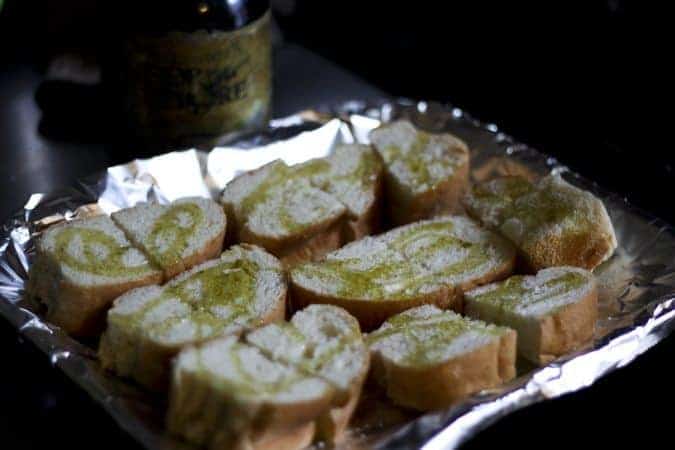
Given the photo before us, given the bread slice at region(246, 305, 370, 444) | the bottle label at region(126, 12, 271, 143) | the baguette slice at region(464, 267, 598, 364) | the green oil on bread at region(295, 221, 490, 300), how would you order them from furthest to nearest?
the bottle label at region(126, 12, 271, 143)
the green oil on bread at region(295, 221, 490, 300)
the baguette slice at region(464, 267, 598, 364)
the bread slice at region(246, 305, 370, 444)

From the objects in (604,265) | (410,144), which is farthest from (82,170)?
(604,265)

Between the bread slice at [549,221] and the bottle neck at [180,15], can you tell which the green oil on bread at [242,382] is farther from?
the bottle neck at [180,15]

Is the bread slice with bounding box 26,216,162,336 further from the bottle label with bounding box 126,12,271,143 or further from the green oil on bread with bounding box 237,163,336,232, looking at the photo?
the bottle label with bounding box 126,12,271,143

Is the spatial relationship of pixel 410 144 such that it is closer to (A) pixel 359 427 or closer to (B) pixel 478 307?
(B) pixel 478 307

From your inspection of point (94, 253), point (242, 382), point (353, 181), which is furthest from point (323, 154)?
point (242, 382)

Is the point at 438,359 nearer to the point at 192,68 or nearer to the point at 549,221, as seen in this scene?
the point at 549,221

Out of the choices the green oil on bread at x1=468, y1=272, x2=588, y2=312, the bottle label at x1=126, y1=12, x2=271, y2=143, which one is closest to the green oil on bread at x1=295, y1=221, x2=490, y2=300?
the green oil on bread at x1=468, y1=272, x2=588, y2=312
